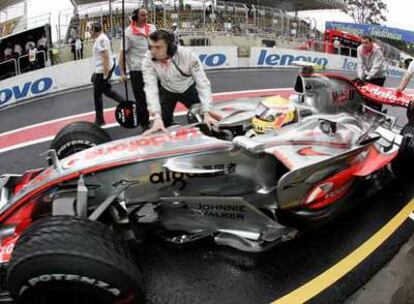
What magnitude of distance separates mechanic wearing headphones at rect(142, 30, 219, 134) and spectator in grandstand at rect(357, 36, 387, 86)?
156 inches

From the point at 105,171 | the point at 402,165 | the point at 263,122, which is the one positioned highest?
the point at 263,122

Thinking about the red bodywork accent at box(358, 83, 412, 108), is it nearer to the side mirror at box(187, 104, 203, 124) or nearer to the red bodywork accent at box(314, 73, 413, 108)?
the red bodywork accent at box(314, 73, 413, 108)

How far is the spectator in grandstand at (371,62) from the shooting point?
7.83m

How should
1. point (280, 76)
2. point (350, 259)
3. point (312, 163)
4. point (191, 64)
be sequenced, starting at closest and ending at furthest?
point (312, 163), point (350, 259), point (191, 64), point (280, 76)

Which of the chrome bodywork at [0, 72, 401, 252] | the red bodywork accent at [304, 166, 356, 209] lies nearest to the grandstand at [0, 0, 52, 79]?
the chrome bodywork at [0, 72, 401, 252]

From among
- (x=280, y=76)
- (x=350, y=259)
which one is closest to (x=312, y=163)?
(x=350, y=259)

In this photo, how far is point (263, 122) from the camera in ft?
12.6

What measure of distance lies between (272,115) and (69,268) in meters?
2.06

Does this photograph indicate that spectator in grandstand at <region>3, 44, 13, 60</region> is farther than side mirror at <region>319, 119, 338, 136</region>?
Yes

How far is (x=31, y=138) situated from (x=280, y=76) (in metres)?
9.13

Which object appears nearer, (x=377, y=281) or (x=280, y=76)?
(x=377, y=281)

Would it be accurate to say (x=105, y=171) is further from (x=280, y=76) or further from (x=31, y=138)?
(x=280, y=76)

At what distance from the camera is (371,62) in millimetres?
7926

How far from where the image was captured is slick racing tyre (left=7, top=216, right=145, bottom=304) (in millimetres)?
2543
